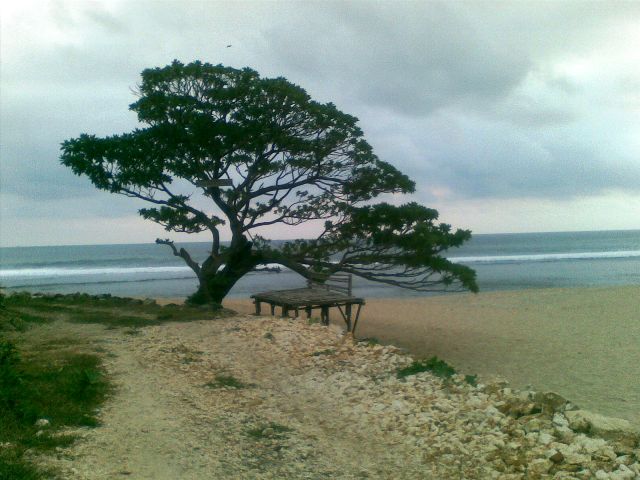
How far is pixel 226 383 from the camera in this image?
6.98 metres

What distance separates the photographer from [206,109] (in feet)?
43.4

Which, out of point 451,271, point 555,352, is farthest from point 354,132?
point 555,352

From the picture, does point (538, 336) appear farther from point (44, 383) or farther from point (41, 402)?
point (41, 402)

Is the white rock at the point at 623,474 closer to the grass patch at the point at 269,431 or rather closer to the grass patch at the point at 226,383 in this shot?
the grass patch at the point at 269,431

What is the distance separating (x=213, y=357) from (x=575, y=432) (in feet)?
16.6

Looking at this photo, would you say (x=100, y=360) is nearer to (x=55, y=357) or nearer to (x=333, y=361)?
(x=55, y=357)

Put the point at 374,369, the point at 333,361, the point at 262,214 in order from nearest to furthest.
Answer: the point at 374,369, the point at 333,361, the point at 262,214

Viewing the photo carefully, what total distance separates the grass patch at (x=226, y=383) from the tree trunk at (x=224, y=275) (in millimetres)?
7250

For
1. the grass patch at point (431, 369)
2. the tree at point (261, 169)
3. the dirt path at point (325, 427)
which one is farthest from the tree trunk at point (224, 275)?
the grass patch at point (431, 369)

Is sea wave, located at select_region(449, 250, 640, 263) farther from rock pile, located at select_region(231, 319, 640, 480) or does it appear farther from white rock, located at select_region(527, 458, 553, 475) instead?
white rock, located at select_region(527, 458, 553, 475)

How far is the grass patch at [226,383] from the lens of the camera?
22.6 feet

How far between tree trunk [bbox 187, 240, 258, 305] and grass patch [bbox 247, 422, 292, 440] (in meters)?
9.05

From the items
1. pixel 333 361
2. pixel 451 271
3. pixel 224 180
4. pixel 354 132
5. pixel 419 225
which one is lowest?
pixel 333 361

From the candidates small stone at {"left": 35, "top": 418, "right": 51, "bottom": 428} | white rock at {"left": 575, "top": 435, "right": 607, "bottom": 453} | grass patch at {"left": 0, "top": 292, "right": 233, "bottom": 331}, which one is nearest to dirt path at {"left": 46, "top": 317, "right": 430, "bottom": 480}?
small stone at {"left": 35, "top": 418, "right": 51, "bottom": 428}
